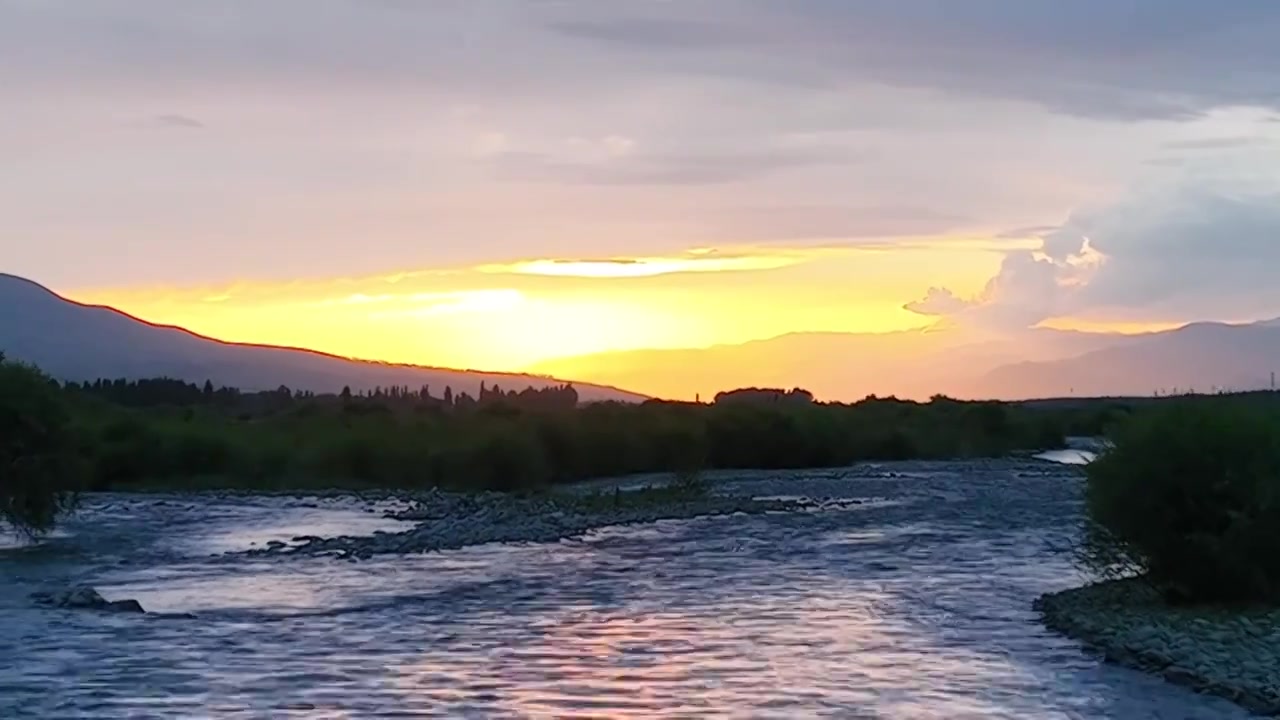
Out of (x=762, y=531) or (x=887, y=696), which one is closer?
(x=887, y=696)

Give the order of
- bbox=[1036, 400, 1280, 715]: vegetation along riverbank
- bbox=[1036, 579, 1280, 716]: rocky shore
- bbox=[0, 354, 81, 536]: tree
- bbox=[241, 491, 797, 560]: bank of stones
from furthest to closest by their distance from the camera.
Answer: bbox=[0, 354, 81, 536]: tree
bbox=[241, 491, 797, 560]: bank of stones
bbox=[1036, 400, 1280, 715]: vegetation along riverbank
bbox=[1036, 579, 1280, 716]: rocky shore

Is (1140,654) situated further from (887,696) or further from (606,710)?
(606,710)

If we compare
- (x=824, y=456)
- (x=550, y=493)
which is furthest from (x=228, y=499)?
(x=824, y=456)

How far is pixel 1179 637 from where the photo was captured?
19859 millimetres

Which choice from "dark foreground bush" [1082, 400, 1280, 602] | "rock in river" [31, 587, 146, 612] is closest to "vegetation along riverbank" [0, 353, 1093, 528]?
"rock in river" [31, 587, 146, 612]

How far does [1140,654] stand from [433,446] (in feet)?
159

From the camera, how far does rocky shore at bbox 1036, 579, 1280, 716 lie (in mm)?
17266

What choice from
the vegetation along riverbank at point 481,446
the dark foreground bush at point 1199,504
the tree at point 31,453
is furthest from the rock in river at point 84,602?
the dark foreground bush at point 1199,504

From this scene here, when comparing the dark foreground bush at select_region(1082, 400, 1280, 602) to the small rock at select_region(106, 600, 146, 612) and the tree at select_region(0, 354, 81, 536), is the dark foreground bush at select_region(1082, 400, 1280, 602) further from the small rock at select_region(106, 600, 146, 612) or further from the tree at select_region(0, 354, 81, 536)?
the tree at select_region(0, 354, 81, 536)

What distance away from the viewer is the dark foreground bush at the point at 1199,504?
22672 mm

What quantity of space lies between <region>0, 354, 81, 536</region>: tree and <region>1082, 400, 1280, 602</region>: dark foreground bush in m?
23.0

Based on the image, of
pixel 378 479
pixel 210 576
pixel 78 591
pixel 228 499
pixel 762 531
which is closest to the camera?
pixel 78 591

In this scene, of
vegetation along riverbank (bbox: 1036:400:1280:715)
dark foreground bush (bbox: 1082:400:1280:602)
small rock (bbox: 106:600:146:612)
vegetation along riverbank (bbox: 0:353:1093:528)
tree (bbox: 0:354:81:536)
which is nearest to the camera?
vegetation along riverbank (bbox: 1036:400:1280:715)

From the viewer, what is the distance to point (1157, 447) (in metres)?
23.3
